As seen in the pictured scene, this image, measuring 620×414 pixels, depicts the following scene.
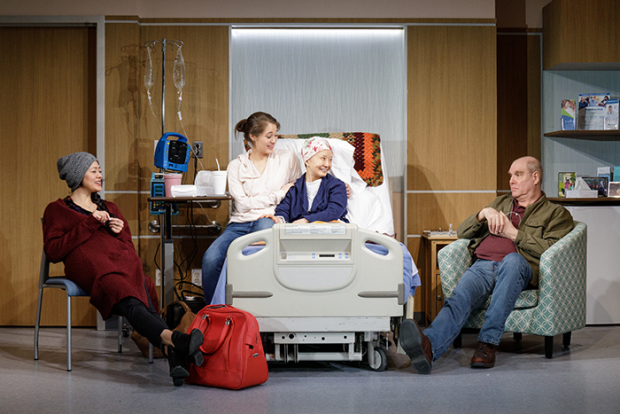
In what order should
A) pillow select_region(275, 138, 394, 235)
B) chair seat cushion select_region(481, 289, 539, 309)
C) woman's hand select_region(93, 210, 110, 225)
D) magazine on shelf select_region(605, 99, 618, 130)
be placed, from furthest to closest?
magazine on shelf select_region(605, 99, 618, 130) → pillow select_region(275, 138, 394, 235) → chair seat cushion select_region(481, 289, 539, 309) → woman's hand select_region(93, 210, 110, 225)

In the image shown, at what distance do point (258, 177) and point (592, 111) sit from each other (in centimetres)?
267

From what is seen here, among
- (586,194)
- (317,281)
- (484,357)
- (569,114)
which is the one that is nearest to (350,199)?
(317,281)

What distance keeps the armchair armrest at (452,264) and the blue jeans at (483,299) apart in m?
0.22

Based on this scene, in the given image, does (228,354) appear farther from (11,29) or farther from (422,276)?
(11,29)

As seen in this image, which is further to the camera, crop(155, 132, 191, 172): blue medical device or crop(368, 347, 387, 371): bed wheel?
crop(155, 132, 191, 172): blue medical device

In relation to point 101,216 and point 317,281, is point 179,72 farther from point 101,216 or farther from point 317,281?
point 317,281

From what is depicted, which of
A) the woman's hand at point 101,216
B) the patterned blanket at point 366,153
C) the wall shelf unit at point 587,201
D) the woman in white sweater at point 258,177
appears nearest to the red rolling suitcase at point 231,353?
the woman's hand at point 101,216

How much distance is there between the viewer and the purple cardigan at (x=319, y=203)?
384 cm

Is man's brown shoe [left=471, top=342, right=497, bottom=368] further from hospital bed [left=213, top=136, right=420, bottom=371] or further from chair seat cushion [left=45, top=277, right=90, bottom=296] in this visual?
chair seat cushion [left=45, top=277, right=90, bottom=296]

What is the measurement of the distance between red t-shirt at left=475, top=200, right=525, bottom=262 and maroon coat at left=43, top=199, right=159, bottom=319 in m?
1.95

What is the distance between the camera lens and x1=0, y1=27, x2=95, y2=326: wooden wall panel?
4.52 m

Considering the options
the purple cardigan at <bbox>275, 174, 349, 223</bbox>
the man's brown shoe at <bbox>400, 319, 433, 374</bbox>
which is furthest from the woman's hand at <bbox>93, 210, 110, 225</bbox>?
the man's brown shoe at <bbox>400, 319, 433, 374</bbox>

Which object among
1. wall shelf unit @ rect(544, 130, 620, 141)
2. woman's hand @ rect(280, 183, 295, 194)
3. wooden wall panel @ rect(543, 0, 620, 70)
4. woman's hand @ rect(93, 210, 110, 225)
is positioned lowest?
woman's hand @ rect(93, 210, 110, 225)

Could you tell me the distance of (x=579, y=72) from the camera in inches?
192
